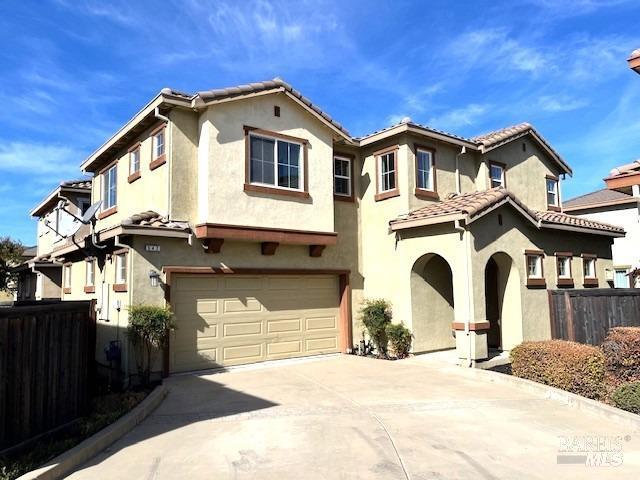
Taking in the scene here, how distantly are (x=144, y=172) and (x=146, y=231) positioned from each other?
10.3 ft

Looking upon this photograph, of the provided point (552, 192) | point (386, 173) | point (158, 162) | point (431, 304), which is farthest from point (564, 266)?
point (158, 162)

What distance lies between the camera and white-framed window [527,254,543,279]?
46.2 feet

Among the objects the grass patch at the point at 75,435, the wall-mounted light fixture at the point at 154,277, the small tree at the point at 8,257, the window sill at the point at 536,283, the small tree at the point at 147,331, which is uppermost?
the small tree at the point at 8,257

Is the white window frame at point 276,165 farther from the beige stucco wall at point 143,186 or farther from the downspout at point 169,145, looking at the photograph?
the beige stucco wall at point 143,186

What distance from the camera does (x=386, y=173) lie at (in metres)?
A: 14.9

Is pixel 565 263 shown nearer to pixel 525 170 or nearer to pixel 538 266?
pixel 538 266

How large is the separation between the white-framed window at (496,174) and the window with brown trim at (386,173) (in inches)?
170

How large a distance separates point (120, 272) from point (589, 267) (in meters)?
14.8

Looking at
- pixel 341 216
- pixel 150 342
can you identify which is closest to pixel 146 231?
pixel 150 342

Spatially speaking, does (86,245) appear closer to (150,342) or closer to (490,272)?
(150,342)

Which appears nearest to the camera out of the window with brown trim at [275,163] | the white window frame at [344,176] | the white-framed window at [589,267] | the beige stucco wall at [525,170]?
the window with brown trim at [275,163]

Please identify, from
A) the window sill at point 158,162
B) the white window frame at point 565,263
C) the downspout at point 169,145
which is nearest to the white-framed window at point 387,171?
the white window frame at point 565,263

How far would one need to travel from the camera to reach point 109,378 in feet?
36.8

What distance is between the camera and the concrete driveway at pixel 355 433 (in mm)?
5652
